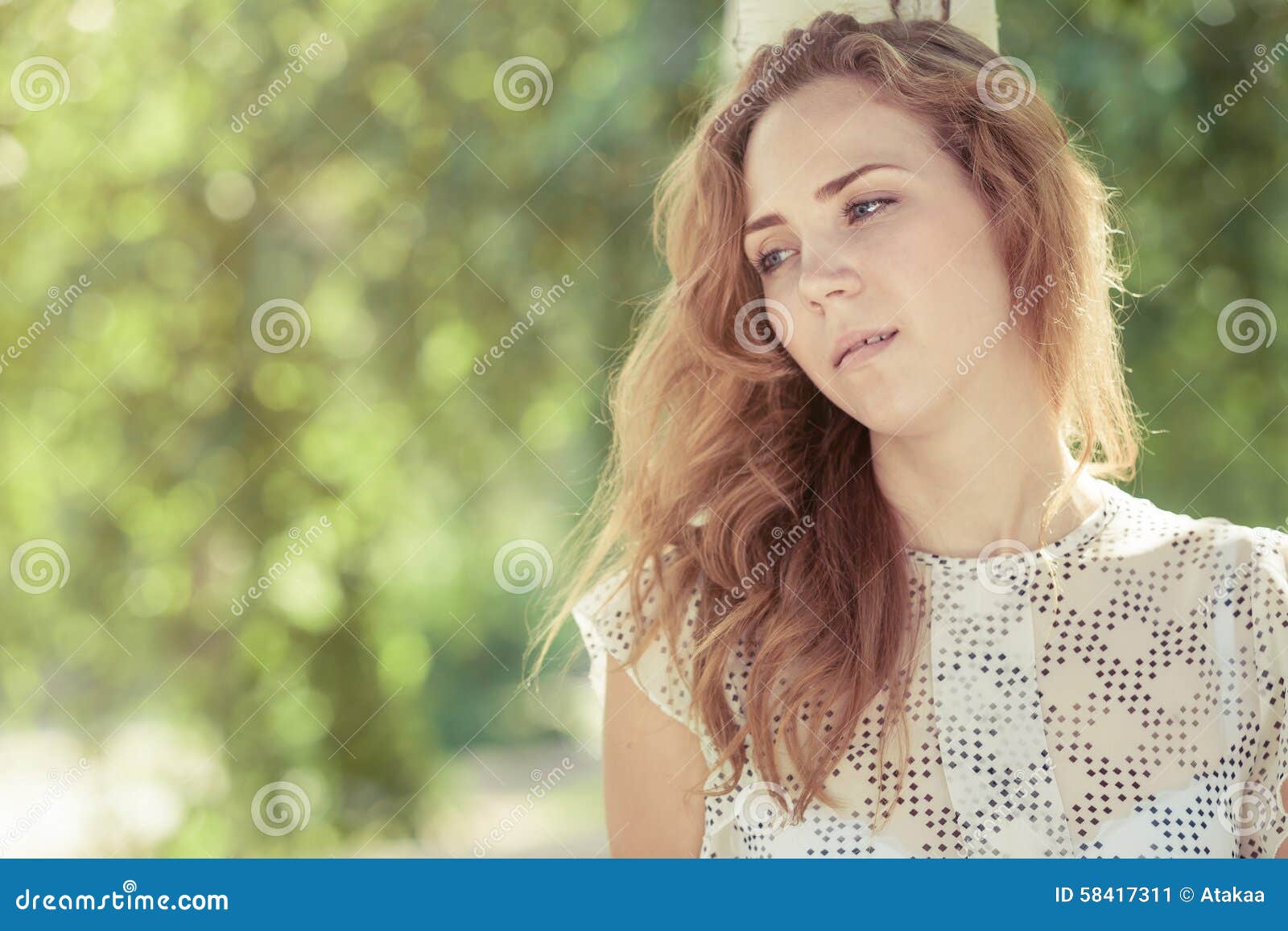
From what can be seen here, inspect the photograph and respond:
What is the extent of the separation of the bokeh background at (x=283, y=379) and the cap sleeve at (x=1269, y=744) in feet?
3.53

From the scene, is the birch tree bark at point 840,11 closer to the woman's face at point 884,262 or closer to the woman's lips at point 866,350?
the woman's face at point 884,262

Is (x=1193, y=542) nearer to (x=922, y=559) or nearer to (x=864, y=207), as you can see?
(x=922, y=559)

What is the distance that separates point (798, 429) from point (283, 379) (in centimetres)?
110

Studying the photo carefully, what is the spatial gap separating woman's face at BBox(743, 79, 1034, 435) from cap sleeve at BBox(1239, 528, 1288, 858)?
13.4 inches

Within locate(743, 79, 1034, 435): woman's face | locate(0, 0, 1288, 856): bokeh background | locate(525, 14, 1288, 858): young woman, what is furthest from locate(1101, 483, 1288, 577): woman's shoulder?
locate(0, 0, 1288, 856): bokeh background

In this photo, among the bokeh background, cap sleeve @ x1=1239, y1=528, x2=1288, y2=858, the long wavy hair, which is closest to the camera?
cap sleeve @ x1=1239, y1=528, x2=1288, y2=858

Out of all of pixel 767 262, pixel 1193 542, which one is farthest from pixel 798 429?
pixel 1193 542

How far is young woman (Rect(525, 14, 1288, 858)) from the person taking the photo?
1080 millimetres

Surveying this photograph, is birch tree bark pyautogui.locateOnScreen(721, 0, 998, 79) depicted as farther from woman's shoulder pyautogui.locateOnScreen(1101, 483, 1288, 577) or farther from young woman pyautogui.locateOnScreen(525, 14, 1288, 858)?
woman's shoulder pyautogui.locateOnScreen(1101, 483, 1288, 577)

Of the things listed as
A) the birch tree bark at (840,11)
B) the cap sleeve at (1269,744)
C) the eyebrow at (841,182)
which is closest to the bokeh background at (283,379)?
the birch tree bark at (840,11)

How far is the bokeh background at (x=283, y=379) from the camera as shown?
75.5 inches

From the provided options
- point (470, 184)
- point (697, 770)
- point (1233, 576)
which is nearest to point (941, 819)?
point (697, 770)

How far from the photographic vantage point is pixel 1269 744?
106cm

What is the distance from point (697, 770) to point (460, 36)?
1.33 meters
